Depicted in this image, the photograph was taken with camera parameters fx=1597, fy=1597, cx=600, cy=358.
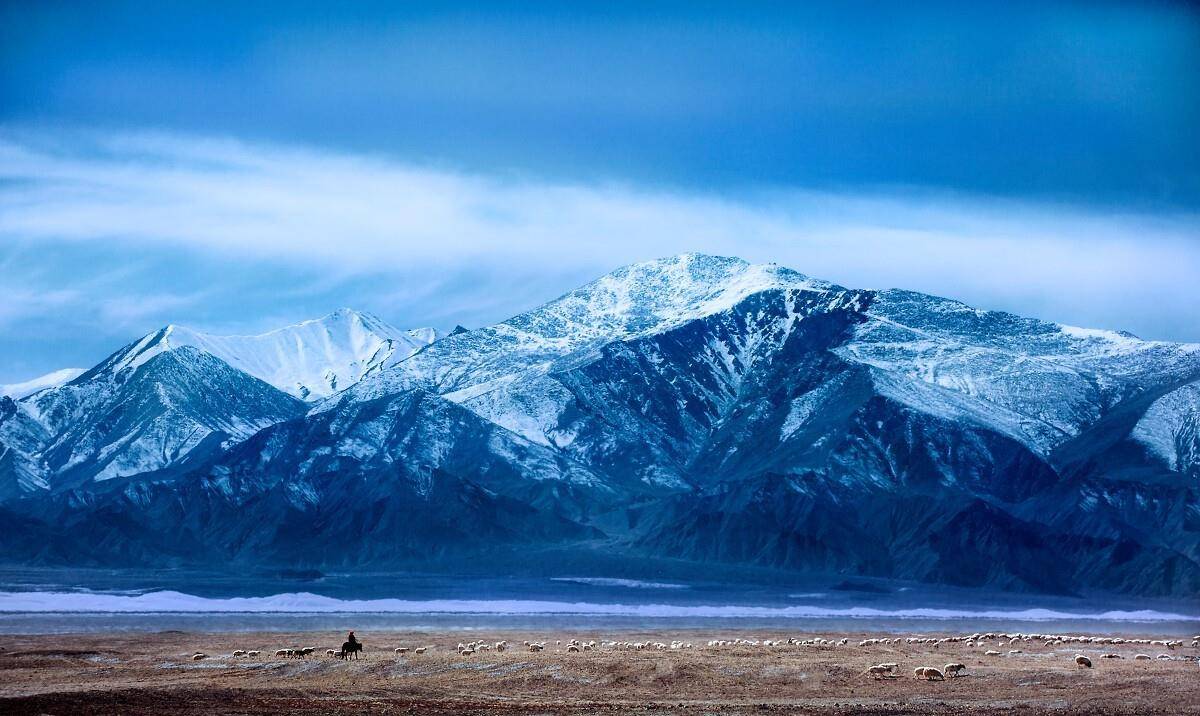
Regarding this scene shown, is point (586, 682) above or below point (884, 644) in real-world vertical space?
below

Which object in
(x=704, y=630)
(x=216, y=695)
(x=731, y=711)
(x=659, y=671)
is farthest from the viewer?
(x=704, y=630)

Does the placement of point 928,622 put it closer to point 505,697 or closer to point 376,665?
point 376,665

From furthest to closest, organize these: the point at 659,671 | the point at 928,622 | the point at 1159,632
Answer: the point at 928,622 → the point at 1159,632 → the point at 659,671

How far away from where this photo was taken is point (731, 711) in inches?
2849

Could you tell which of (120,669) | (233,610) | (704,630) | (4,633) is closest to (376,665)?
(120,669)

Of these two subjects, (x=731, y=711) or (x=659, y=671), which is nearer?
(x=731, y=711)

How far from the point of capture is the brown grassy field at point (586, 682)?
73688 mm

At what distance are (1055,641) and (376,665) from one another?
63.0m

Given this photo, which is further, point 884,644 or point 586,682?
point 884,644

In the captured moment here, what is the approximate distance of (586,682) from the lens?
8819 cm

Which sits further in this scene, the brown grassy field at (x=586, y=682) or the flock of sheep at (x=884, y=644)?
the flock of sheep at (x=884, y=644)

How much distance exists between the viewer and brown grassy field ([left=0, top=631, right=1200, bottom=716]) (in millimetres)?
73688

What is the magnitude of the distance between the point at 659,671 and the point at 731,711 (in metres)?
20.5

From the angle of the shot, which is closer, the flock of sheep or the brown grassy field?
the brown grassy field
